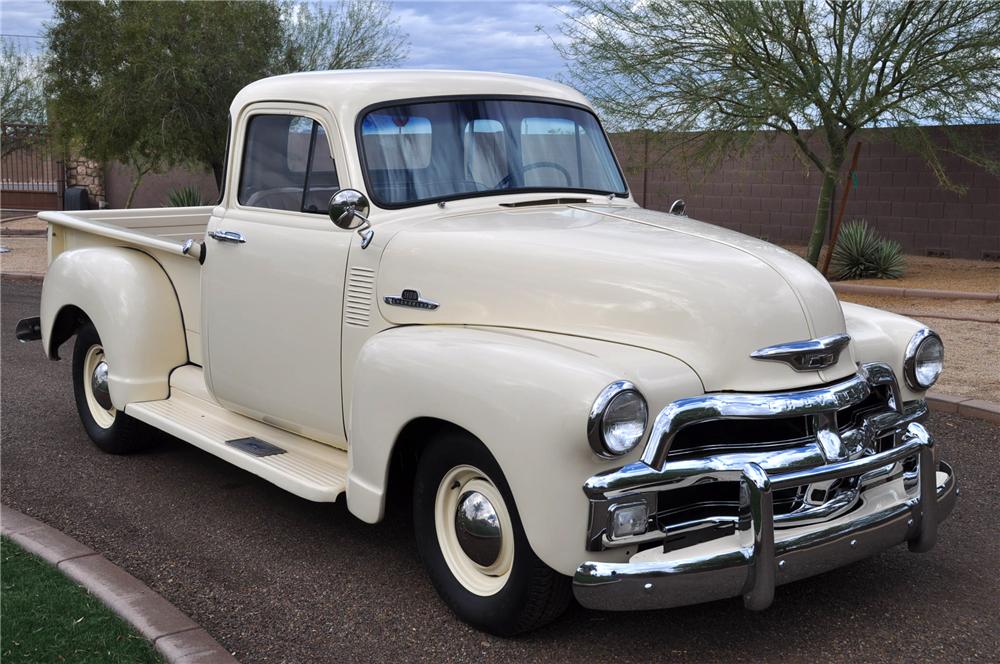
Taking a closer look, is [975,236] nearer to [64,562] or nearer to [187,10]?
[187,10]

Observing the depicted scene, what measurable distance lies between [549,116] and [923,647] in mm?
2812

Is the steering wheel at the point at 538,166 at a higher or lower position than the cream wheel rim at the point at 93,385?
higher

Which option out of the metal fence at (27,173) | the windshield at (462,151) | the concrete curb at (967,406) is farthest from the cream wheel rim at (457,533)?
the metal fence at (27,173)

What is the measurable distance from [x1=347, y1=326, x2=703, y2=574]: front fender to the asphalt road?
58cm

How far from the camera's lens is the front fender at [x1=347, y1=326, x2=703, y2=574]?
3270 mm

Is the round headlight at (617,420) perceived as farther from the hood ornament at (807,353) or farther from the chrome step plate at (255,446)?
the chrome step plate at (255,446)

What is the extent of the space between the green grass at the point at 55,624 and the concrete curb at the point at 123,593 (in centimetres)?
4

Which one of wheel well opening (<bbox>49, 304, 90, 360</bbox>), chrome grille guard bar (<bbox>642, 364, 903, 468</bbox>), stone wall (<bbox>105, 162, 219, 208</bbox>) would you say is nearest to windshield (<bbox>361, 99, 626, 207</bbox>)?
chrome grille guard bar (<bbox>642, 364, 903, 468</bbox>)

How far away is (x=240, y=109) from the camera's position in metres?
A: 5.26

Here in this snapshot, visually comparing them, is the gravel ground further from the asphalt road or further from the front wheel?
the front wheel

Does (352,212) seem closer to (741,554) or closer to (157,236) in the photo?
(741,554)

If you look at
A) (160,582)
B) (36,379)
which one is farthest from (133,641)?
(36,379)

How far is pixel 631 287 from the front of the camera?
3730 mm

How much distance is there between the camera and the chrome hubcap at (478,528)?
367 centimetres
